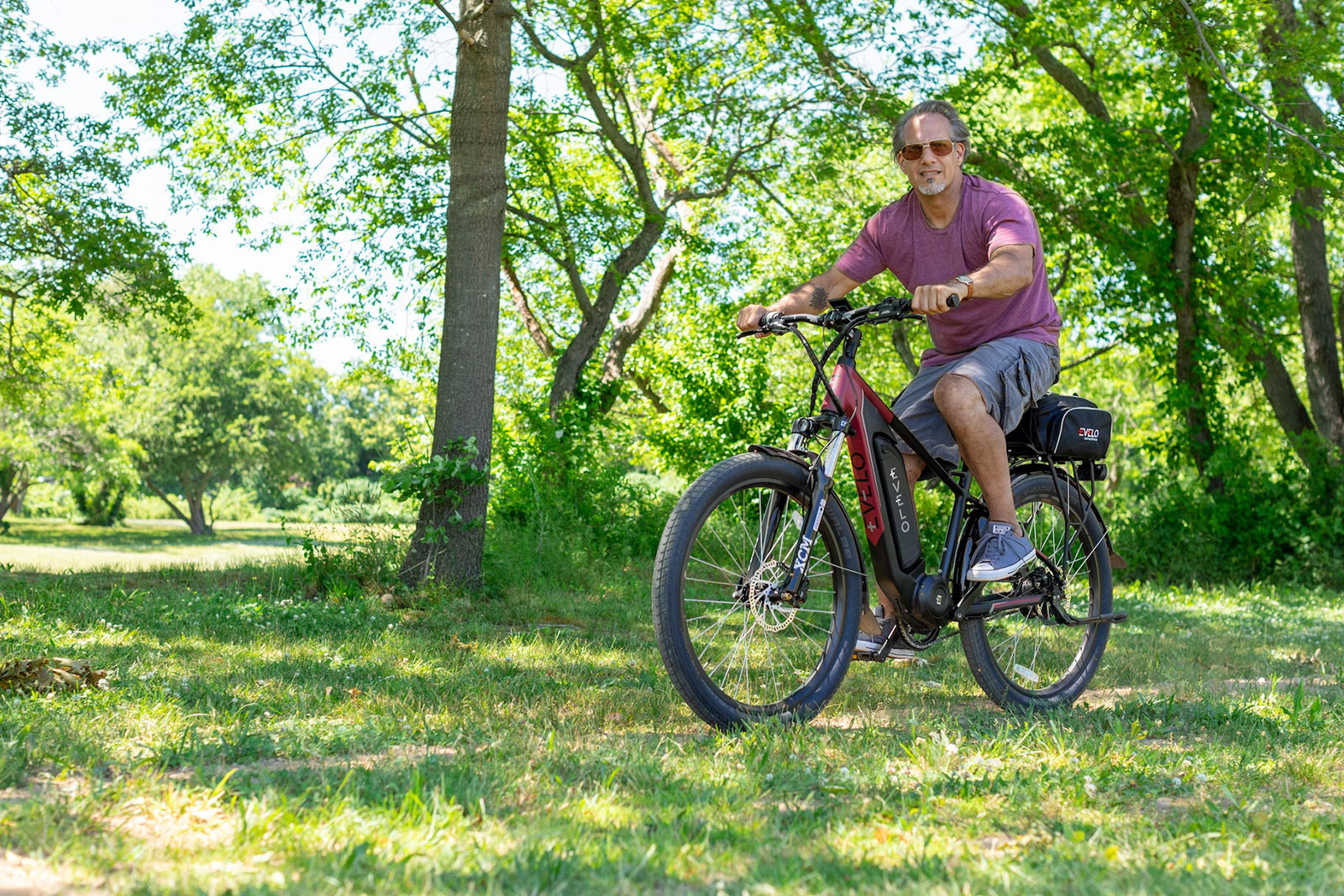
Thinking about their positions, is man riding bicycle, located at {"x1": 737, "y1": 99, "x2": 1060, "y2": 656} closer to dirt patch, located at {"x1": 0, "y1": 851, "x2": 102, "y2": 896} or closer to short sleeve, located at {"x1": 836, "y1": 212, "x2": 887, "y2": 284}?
short sleeve, located at {"x1": 836, "y1": 212, "x2": 887, "y2": 284}

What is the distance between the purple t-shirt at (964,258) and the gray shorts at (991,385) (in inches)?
3.2

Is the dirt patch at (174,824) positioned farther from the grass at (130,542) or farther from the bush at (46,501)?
the bush at (46,501)

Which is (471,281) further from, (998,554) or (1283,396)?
(1283,396)

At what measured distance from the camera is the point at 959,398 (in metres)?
3.83

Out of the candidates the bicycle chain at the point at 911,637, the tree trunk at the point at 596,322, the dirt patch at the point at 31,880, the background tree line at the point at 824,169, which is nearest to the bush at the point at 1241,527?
the background tree line at the point at 824,169

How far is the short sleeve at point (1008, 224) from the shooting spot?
3.86 meters

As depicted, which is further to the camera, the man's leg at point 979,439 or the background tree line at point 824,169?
the background tree line at point 824,169

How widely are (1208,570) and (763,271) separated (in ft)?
30.1

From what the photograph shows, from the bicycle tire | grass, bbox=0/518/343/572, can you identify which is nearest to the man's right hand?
the bicycle tire

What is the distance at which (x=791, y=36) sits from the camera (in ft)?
41.2

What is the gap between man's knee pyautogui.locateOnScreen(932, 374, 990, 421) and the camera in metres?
3.83

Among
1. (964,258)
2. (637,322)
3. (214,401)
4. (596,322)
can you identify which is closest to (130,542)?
(214,401)

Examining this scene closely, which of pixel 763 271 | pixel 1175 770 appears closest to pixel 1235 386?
pixel 763 271

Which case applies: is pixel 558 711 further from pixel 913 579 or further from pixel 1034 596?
pixel 1034 596
